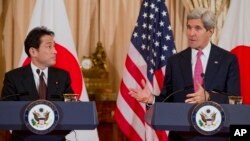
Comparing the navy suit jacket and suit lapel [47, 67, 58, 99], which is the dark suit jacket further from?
Answer: the navy suit jacket

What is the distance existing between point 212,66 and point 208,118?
0.69 metres

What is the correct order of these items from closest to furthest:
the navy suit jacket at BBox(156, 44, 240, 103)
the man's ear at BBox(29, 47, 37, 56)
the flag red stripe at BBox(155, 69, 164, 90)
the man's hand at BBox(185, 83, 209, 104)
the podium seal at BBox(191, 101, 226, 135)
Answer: the podium seal at BBox(191, 101, 226, 135) < the man's hand at BBox(185, 83, 209, 104) < the navy suit jacket at BBox(156, 44, 240, 103) < the man's ear at BBox(29, 47, 37, 56) < the flag red stripe at BBox(155, 69, 164, 90)

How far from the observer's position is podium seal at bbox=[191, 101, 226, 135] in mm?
2783

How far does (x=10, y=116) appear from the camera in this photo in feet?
9.43

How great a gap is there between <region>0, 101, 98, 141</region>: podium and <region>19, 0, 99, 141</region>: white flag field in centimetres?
188

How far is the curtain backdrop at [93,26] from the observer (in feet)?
18.9

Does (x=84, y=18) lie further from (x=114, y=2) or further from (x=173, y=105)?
(x=173, y=105)

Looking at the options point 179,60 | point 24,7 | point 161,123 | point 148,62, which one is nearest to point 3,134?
point 24,7

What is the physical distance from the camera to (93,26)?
Result: 19.3 feet

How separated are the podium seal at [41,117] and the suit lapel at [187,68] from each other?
3.23 ft

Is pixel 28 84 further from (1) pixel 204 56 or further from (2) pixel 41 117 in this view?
(1) pixel 204 56

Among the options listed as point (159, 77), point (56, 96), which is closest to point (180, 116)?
point (56, 96)

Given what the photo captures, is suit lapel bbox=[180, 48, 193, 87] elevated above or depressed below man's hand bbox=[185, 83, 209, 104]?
above

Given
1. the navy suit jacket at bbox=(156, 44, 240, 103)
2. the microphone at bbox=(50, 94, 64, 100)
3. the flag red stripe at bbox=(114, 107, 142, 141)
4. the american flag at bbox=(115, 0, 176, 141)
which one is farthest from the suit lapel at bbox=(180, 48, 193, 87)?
the flag red stripe at bbox=(114, 107, 142, 141)
